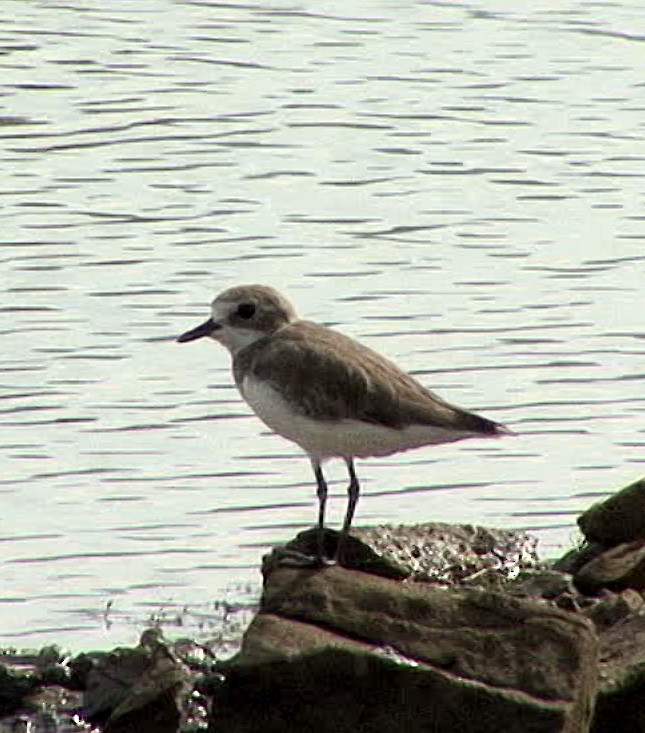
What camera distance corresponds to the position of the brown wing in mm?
10586

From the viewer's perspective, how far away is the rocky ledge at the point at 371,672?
8852 millimetres

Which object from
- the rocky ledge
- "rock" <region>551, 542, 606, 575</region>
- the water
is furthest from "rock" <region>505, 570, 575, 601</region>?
the water

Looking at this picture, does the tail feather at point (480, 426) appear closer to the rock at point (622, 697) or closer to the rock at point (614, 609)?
the rock at point (614, 609)

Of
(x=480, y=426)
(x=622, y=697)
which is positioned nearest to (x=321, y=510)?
(x=480, y=426)

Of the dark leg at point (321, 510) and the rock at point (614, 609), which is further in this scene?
the dark leg at point (321, 510)

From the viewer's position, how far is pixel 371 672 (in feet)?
29.1

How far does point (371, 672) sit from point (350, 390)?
1939 millimetres

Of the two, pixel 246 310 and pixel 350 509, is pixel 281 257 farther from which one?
pixel 350 509

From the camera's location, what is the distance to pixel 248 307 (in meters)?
11.1

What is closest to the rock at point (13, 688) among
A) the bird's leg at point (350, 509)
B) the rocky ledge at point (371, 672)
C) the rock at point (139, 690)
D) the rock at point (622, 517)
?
the rocky ledge at point (371, 672)

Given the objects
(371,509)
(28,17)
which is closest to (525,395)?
(371,509)

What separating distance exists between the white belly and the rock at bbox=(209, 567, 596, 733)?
1.41 metres

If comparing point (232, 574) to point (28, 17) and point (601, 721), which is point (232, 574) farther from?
point (28, 17)

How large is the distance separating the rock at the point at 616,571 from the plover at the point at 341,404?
0.72 meters
